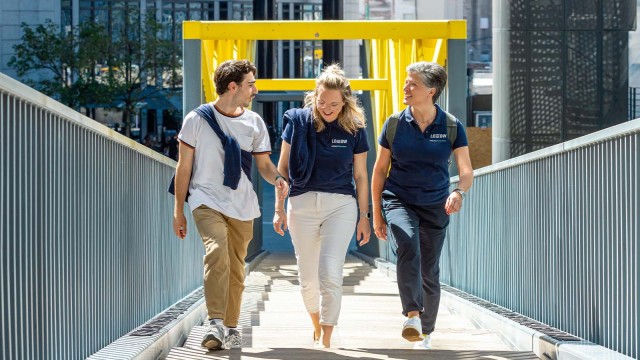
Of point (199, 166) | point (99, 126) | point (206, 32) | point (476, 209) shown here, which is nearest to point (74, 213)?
point (99, 126)

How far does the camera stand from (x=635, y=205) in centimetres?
473

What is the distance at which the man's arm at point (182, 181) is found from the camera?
20.0 ft

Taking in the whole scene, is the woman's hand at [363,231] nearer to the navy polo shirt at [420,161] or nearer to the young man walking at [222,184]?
the navy polo shirt at [420,161]

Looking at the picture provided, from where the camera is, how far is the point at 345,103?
6.34 m

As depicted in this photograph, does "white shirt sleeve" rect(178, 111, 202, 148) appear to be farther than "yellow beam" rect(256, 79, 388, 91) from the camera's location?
No

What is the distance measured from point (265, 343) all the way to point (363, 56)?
14.3 m

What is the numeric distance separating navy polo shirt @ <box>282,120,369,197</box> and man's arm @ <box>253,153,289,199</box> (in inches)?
5.7

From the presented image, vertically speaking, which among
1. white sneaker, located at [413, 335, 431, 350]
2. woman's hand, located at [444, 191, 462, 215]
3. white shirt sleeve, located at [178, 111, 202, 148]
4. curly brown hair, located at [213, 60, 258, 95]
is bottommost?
white sneaker, located at [413, 335, 431, 350]

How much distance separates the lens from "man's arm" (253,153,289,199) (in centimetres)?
617

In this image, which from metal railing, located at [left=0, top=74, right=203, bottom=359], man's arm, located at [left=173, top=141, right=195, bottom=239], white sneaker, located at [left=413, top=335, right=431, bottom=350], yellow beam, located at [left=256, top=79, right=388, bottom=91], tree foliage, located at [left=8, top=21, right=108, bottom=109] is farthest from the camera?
tree foliage, located at [left=8, top=21, right=108, bottom=109]

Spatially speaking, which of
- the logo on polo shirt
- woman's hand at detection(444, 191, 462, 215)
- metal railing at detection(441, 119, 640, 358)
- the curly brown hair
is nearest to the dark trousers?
woman's hand at detection(444, 191, 462, 215)

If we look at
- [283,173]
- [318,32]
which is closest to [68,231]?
[283,173]

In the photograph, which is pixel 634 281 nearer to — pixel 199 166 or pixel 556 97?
pixel 199 166

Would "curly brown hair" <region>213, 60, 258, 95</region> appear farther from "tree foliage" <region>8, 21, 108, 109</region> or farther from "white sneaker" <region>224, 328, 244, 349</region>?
"tree foliage" <region>8, 21, 108, 109</region>
